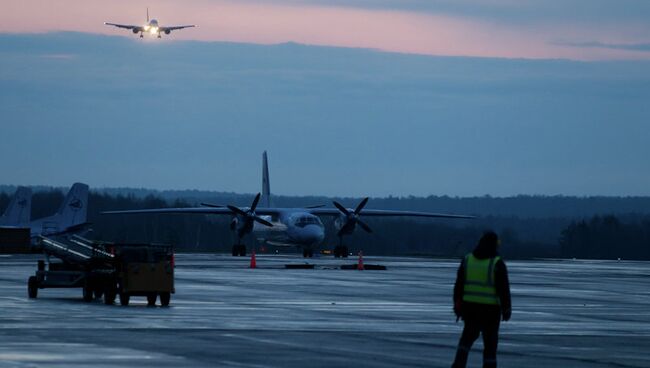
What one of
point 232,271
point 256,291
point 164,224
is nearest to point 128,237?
point 164,224

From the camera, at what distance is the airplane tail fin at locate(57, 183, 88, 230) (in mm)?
76938

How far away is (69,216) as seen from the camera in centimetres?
7706

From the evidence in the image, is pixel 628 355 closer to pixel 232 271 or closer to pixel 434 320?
pixel 434 320

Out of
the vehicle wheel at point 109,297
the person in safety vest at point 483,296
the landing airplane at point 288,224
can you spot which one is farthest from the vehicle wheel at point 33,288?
the landing airplane at point 288,224

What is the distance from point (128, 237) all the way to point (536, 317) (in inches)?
5317

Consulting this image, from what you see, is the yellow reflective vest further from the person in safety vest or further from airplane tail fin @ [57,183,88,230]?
airplane tail fin @ [57,183,88,230]

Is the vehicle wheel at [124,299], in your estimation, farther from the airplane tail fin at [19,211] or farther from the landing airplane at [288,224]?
the landing airplane at [288,224]

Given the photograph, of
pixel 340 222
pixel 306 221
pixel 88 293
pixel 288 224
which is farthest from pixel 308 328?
pixel 288 224

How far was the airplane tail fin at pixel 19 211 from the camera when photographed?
7731cm

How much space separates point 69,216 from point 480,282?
62.3m

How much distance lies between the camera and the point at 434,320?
27.3 metres

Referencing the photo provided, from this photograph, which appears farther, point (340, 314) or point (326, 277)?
point (326, 277)

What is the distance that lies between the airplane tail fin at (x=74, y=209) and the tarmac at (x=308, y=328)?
34.5m

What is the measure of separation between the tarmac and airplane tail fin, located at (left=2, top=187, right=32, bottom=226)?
35330 mm
